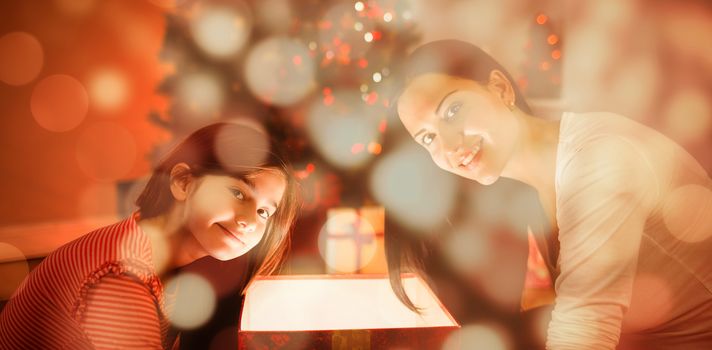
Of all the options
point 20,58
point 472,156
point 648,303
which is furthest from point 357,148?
A: point 20,58

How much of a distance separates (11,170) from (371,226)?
0.83 metres

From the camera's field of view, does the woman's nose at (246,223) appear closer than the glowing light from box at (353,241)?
Yes

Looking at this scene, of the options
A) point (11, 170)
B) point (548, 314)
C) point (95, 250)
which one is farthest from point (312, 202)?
point (11, 170)

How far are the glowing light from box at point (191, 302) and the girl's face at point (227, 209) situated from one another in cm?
13

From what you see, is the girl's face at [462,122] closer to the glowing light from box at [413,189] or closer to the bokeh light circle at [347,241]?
the glowing light from box at [413,189]

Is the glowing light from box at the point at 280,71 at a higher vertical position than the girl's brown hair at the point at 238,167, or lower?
higher

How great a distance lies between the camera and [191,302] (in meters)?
1.03

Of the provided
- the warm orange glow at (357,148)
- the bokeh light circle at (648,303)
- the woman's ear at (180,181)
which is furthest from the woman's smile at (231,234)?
the bokeh light circle at (648,303)

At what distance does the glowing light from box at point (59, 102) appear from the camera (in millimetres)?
1033

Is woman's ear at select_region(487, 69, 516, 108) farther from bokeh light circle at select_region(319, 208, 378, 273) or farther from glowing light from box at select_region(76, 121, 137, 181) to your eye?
glowing light from box at select_region(76, 121, 137, 181)

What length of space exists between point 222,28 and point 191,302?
0.62 m

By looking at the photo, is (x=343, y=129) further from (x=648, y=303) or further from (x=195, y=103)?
(x=648, y=303)

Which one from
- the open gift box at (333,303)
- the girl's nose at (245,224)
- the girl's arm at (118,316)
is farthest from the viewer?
the open gift box at (333,303)

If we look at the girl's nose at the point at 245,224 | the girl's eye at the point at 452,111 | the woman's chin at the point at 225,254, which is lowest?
the woman's chin at the point at 225,254
